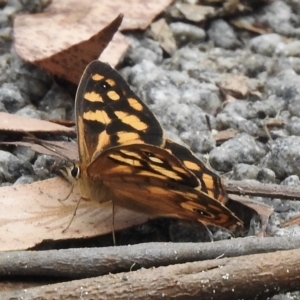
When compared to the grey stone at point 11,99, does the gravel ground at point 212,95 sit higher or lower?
lower

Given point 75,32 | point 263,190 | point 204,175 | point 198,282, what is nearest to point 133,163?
point 204,175

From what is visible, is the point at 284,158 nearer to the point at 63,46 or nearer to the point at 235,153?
the point at 235,153

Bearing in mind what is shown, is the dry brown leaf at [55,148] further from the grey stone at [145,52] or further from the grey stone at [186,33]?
the grey stone at [186,33]

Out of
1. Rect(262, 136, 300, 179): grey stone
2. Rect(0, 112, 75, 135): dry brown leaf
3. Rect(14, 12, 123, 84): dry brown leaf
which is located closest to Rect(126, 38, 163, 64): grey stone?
Rect(14, 12, 123, 84): dry brown leaf

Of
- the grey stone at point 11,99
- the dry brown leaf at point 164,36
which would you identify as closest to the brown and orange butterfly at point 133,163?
the grey stone at point 11,99

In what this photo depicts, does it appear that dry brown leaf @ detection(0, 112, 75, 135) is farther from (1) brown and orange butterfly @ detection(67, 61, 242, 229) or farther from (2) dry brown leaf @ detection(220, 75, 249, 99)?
(2) dry brown leaf @ detection(220, 75, 249, 99)

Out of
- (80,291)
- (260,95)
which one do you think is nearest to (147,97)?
(260,95)
